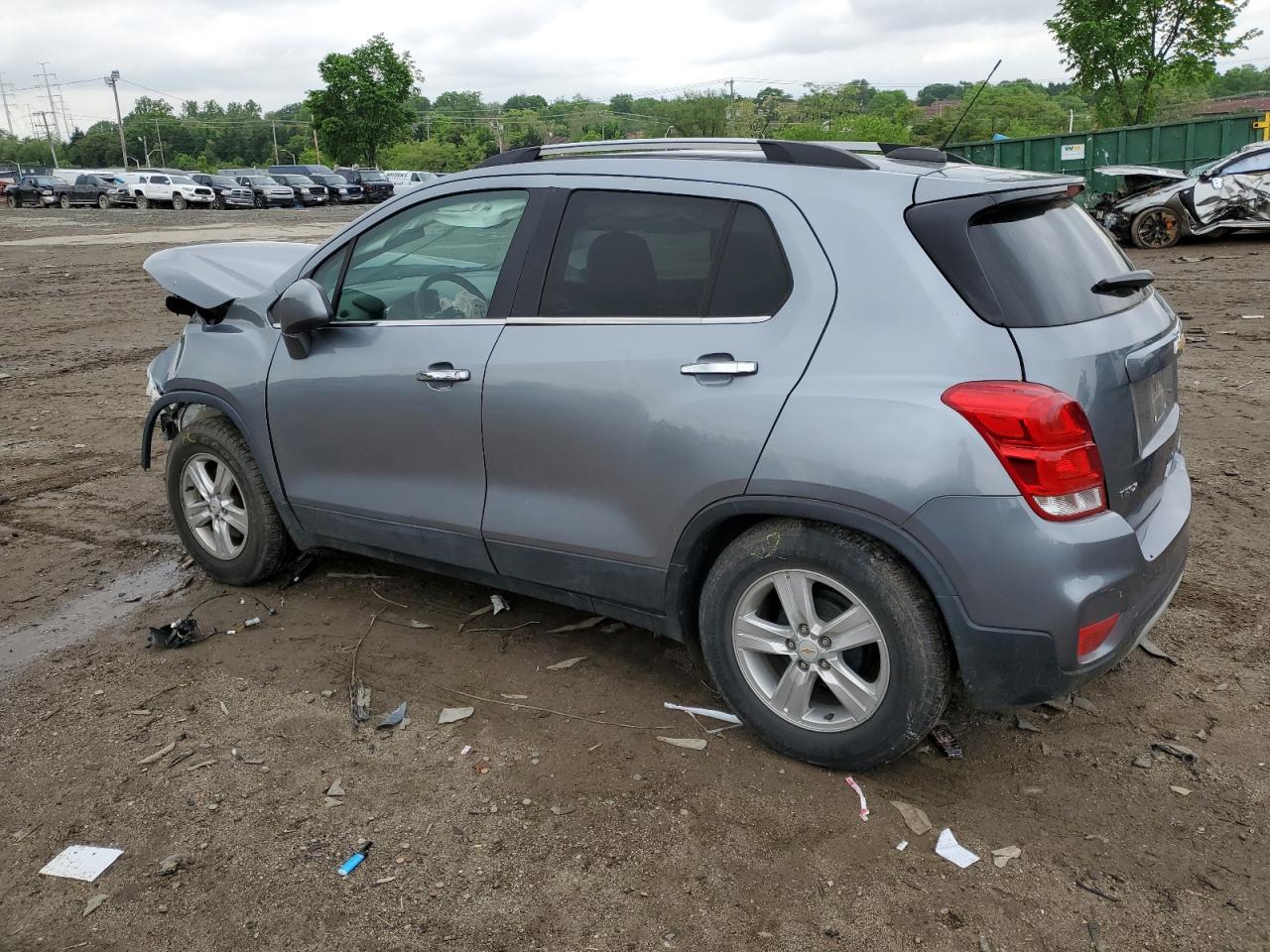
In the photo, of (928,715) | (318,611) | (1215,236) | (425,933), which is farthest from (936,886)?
(1215,236)

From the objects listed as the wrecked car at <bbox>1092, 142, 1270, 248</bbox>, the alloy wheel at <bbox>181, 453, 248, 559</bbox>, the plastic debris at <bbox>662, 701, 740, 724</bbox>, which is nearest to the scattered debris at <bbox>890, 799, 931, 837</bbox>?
the plastic debris at <bbox>662, 701, 740, 724</bbox>

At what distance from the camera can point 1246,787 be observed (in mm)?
3209

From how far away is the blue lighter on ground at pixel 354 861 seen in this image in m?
2.98

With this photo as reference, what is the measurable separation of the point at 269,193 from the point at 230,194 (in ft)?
5.15

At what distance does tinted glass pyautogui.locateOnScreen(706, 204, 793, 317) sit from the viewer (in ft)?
10.6

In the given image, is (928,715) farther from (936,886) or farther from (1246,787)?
(1246,787)

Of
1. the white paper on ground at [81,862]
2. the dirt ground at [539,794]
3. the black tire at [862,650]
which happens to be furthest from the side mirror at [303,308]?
the white paper on ground at [81,862]

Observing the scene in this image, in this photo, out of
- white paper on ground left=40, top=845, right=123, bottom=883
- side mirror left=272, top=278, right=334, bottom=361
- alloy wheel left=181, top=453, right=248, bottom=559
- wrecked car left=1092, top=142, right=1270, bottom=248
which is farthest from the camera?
wrecked car left=1092, top=142, right=1270, bottom=248

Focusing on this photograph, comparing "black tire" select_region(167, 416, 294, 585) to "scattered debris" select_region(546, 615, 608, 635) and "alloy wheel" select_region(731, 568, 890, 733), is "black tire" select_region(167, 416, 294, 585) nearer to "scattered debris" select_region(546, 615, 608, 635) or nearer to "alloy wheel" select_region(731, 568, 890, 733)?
"scattered debris" select_region(546, 615, 608, 635)

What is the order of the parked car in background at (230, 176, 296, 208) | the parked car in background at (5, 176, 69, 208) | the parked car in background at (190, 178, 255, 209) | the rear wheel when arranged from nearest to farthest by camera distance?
the rear wheel < the parked car in background at (190, 178, 255, 209) < the parked car in background at (230, 176, 296, 208) < the parked car in background at (5, 176, 69, 208)

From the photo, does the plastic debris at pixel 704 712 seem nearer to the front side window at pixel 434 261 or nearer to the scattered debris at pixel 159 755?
the front side window at pixel 434 261

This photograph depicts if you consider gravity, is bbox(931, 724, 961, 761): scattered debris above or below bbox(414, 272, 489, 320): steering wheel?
below

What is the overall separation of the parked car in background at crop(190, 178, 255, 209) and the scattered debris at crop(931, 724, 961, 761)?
153 ft

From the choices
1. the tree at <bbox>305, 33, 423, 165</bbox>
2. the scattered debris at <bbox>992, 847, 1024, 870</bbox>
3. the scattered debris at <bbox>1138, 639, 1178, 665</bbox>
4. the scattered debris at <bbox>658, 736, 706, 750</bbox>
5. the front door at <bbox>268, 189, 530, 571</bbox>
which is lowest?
the scattered debris at <bbox>992, 847, 1024, 870</bbox>
